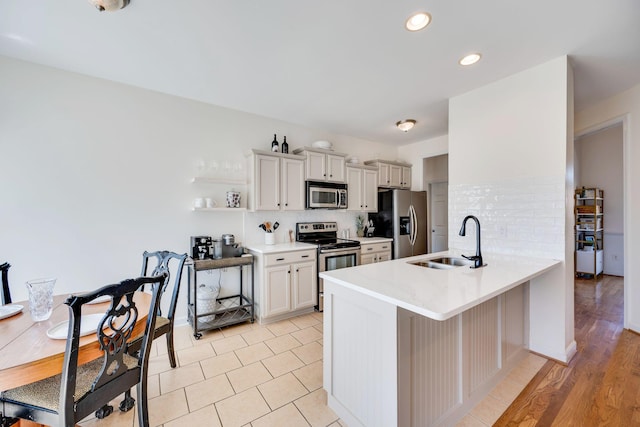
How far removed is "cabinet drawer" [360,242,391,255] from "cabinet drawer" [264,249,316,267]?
897 mm

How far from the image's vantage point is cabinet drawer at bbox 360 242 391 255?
13.2 ft

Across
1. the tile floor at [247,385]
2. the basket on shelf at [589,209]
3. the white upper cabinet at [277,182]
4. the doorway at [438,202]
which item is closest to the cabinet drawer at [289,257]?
the white upper cabinet at [277,182]

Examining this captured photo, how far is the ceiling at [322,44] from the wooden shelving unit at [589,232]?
313 cm

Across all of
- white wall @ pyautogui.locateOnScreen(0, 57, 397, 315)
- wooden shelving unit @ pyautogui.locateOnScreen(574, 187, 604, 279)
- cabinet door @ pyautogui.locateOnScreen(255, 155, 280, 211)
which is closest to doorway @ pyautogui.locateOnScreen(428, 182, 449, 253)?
wooden shelving unit @ pyautogui.locateOnScreen(574, 187, 604, 279)

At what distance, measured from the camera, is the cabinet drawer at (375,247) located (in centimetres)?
401

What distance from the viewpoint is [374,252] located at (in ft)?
13.6

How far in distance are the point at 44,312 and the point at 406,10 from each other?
2832 millimetres

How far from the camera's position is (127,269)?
2828 millimetres

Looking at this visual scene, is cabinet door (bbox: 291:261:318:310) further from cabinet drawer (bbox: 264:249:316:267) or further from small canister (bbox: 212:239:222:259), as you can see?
small canister (bbox: 212:239:222:259)

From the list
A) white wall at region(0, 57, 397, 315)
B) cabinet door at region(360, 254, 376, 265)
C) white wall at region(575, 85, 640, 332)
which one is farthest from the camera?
cabinet door at region(360, 254, 376, 265)

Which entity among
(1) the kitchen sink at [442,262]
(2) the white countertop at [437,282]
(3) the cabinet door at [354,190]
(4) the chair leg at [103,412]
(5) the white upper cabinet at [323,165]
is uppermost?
(5) the white upper cabinet at [323,165]

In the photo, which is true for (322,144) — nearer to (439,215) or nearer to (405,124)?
(405,124)

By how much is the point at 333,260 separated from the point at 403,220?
1.56 metres

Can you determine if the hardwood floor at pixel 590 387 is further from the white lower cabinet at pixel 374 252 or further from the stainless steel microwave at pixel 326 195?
the stainless steel microwave at pixel 326 195
